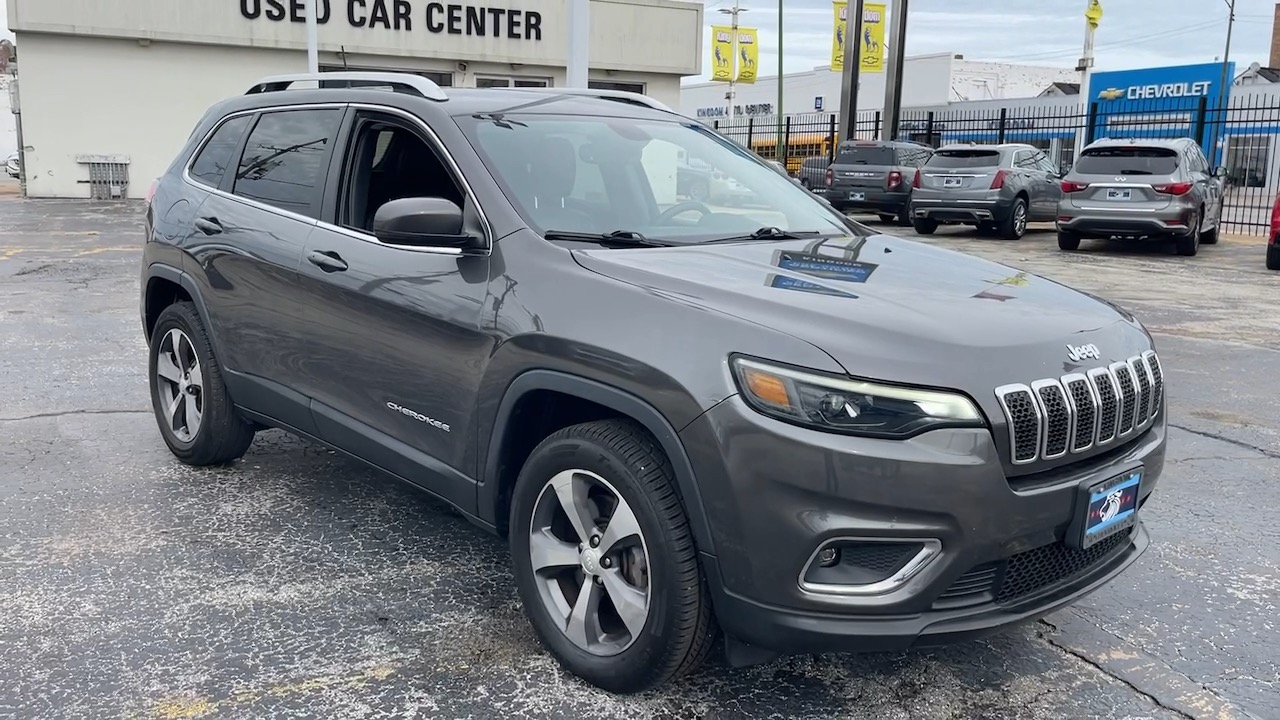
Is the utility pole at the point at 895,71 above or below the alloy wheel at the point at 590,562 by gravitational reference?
above

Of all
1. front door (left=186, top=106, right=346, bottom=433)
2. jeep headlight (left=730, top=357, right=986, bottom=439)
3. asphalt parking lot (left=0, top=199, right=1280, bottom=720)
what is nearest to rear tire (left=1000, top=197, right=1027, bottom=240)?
asphalt parking lot (left=0, top=199, right=1280, bottom=720)

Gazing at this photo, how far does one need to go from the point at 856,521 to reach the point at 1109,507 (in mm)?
832

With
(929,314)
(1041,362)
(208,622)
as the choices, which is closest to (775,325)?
(929,314)

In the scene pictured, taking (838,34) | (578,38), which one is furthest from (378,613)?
(838,34)

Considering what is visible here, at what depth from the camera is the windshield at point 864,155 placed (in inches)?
837

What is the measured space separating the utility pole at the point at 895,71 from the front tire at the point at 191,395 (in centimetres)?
2124

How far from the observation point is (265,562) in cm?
401

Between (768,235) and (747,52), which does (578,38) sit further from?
(747,52)

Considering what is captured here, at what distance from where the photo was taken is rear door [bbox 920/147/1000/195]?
18250mm

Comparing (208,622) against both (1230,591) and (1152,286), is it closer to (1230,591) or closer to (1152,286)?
(1230,591)

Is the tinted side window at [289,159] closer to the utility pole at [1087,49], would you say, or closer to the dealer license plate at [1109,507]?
the dealer license plate at [1109,507]

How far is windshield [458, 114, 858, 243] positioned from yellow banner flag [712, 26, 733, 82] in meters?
42.6

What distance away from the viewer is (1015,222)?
18.6 metres

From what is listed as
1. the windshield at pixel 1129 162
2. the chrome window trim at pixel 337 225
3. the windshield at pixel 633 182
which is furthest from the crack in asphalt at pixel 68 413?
the windshield at pixel 1129 162
